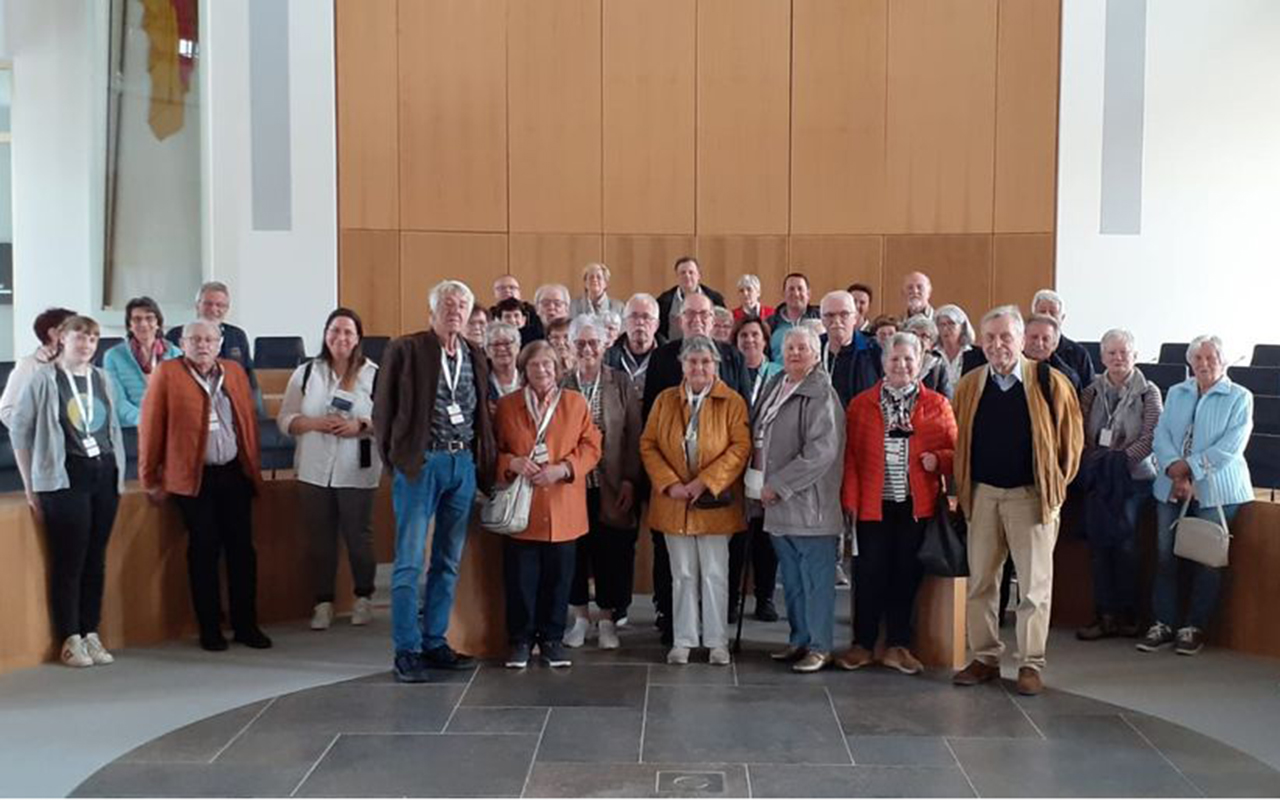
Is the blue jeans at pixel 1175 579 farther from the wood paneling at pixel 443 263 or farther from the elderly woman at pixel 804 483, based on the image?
the wood paneling at pixel 443 263

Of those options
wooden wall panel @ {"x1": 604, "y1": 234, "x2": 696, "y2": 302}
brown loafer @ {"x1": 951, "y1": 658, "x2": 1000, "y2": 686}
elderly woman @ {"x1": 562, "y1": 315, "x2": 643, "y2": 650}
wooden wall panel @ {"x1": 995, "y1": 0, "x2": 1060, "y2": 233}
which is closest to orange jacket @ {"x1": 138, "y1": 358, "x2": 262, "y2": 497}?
elderly woman @ {"x1": 562, "y1": 315, "x2": 643, "y2": 650}

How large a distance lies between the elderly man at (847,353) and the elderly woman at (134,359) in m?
3.21

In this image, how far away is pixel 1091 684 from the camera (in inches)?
201

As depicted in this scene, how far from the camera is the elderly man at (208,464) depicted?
5.46 metres

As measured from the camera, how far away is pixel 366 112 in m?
10.8

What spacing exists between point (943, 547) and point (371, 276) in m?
7.03

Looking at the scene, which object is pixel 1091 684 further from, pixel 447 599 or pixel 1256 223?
pixel 1256 223

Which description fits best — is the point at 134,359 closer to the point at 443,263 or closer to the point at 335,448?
the point at 335,448

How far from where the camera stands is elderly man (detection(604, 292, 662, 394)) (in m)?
5.86

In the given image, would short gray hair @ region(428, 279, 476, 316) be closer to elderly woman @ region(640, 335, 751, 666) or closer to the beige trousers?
elderly woman @ region(640, 335, 751, 666)

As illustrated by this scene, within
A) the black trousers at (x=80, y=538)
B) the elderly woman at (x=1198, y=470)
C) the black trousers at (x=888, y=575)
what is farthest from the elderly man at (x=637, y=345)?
the elderly woman at (x=1198, y=470)

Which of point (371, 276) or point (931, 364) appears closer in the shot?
point (931, 364)

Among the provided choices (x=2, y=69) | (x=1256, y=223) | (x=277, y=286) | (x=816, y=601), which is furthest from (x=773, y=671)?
(x=2, y=69)

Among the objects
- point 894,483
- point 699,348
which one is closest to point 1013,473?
point 894,483
